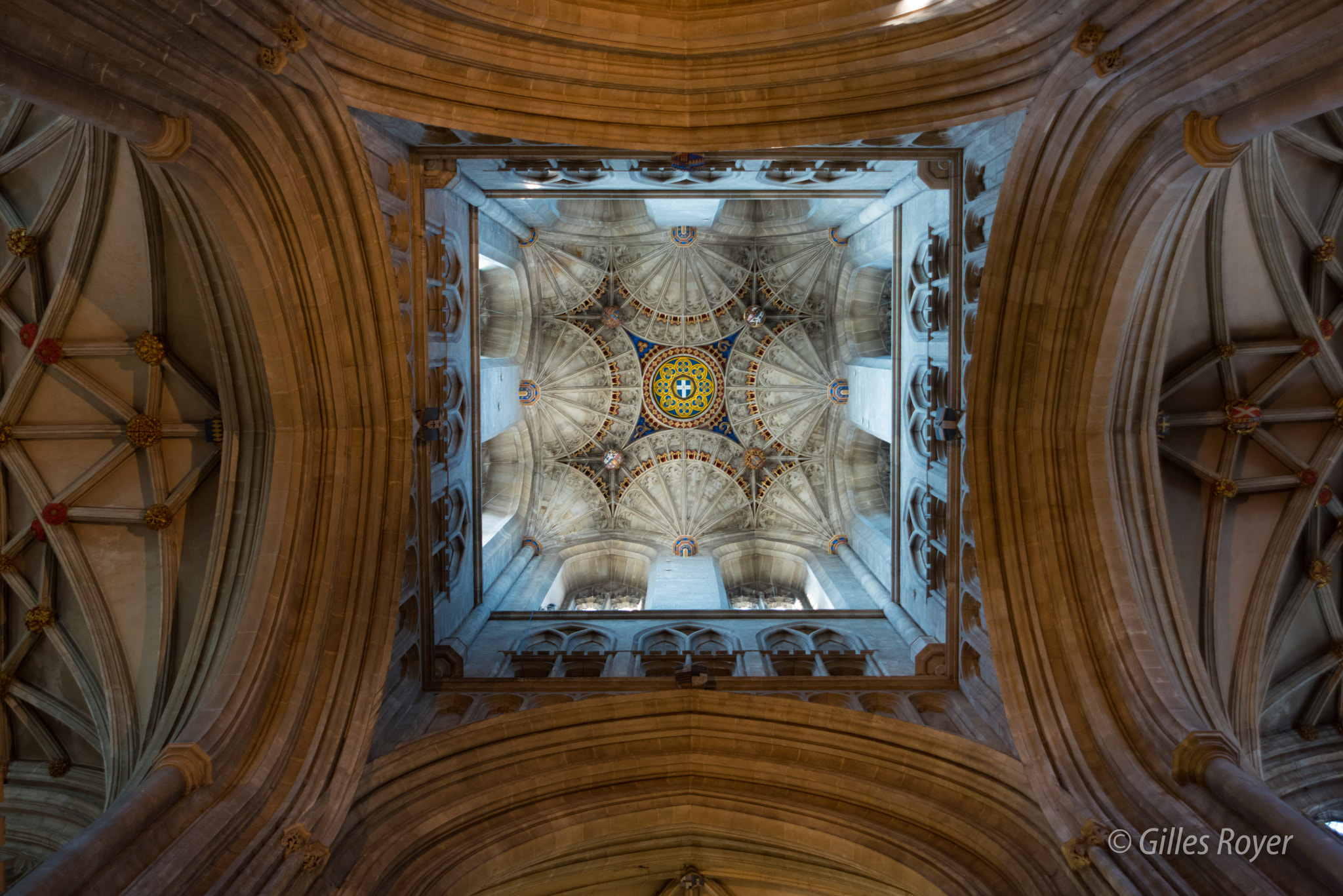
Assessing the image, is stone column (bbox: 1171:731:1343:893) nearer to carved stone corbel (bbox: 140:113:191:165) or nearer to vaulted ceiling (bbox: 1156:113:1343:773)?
vaulted ceiling (bbox: 1156:113:1343:773)

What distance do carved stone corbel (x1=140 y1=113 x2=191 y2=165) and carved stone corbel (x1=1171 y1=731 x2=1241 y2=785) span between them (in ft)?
33.0

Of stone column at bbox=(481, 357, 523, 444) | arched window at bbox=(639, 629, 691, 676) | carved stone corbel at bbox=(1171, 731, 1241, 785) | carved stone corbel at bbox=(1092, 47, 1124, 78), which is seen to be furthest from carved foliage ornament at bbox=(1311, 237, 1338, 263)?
stone column at bbox=(481, 357, 523, 444)

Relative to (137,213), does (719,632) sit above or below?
below

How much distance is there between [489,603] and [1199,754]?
10.2 m

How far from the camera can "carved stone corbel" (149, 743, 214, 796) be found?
598 centimetres

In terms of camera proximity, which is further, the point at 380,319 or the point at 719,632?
the point at 719,632

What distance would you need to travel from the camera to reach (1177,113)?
5723 mm

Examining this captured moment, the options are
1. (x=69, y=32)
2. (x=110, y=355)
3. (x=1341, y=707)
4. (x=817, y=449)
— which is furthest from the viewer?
(x=817, y=449)

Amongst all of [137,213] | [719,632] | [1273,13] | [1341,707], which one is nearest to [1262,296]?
[1273,13]

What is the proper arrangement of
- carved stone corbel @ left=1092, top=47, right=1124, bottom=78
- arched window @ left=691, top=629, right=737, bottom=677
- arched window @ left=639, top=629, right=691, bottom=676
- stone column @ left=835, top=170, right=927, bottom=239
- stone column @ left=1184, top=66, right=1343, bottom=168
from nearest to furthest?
stone column @ left=1184, top=66, right=1343, bottom=168 → carved stone corbel @ left=1092, top=47, right=1124, bottom=78 → arched window @ left=691, top=629, right=737, bottom=677 → arched window @ left=639, top=629, right=691, bottom=676 → stone column @ left=835, top=170, right=927, bottom=239

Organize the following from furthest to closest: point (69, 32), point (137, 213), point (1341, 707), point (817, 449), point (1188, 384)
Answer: point (817, 449), point (1341, 707), point (1188, 384), point (137, 213), point (69, 32)

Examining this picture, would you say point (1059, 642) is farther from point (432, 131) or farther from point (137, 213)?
point (137, 213)

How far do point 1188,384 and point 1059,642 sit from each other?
3.74 meters

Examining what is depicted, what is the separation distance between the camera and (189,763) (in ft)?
19.8
